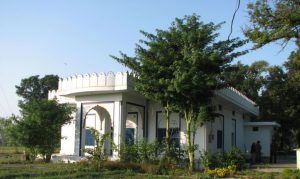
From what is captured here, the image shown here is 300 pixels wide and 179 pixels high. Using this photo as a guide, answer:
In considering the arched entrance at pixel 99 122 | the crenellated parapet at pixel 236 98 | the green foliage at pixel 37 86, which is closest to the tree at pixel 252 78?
the crenellated parapet at pixel 236 98

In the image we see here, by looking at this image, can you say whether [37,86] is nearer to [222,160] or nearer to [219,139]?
[219,139]

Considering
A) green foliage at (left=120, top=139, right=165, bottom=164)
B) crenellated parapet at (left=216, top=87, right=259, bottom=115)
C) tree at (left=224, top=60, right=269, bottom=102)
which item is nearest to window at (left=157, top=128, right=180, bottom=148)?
crenellated parapet at (left=216, top=87, right=259, bottom=115)

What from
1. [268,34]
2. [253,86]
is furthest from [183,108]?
[253,86]

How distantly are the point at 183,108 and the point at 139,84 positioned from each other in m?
2.28

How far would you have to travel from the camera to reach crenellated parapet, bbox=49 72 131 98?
70.0 feet

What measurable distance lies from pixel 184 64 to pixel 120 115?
18.2 feet

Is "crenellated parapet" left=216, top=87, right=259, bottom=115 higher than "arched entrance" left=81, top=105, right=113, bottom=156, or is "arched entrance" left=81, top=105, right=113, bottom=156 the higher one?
"crenellated parapet" left=216, top=87, right=259, bottom=115

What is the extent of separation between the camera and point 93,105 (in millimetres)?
23406

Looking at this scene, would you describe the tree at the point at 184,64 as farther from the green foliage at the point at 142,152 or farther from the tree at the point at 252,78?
the tree at the point at 252,78

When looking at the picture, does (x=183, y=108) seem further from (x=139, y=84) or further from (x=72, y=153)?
(x=72, y=153)

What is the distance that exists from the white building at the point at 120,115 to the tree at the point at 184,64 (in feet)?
8.14

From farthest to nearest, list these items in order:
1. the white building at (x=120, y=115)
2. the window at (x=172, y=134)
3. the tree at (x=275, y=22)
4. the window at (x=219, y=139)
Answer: the window at (x=219, y=139), the window at (x=172, y=134), the white building at (x=120, y=115), the tree at (x=275, y=22)

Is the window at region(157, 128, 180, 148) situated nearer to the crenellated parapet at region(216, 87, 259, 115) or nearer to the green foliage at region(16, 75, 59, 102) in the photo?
the crenellated parapet at region(216, 87, 259, 115)

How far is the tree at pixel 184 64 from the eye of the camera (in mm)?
17859
